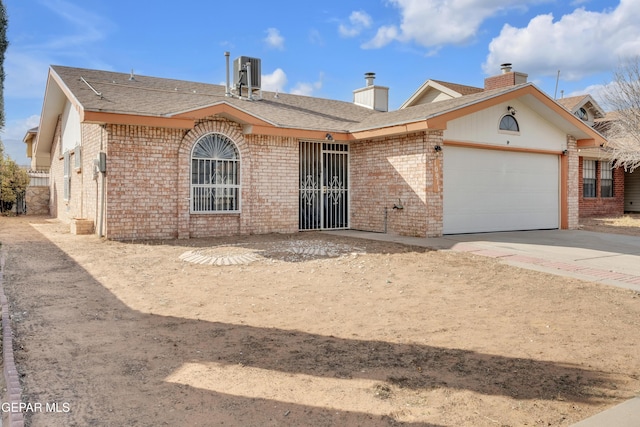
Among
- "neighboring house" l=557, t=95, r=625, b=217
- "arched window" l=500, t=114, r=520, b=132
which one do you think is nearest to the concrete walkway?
"arched window" l=500, t=114, r=520, b=132

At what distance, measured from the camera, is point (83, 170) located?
13.5 metres

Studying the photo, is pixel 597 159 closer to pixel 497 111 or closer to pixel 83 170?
pixel 497 111

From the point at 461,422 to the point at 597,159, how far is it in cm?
2227

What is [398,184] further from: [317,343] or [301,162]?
[317,343]

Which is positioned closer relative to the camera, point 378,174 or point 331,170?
point 378,174

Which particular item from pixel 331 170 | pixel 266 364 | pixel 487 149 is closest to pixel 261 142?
pixel 331 170

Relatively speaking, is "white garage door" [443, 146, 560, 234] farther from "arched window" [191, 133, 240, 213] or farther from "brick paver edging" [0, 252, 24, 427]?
"brick paver edging" [0, 252, 24, 427]

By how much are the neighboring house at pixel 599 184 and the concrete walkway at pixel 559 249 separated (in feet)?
28.1

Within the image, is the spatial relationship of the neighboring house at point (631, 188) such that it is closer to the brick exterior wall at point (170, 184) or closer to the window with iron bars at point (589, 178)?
the window with iron bars at point (589, 178)

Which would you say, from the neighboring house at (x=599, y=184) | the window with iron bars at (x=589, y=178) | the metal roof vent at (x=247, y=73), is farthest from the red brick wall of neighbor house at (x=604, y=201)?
the metal roof vent at (x=247, y=73)

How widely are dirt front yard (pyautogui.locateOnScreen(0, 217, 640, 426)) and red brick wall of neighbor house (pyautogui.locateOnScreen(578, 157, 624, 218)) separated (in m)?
15.4

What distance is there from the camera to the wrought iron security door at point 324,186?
44.6 feet

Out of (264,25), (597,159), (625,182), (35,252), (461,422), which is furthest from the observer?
(625,182)

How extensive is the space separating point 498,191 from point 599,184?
11529mm
